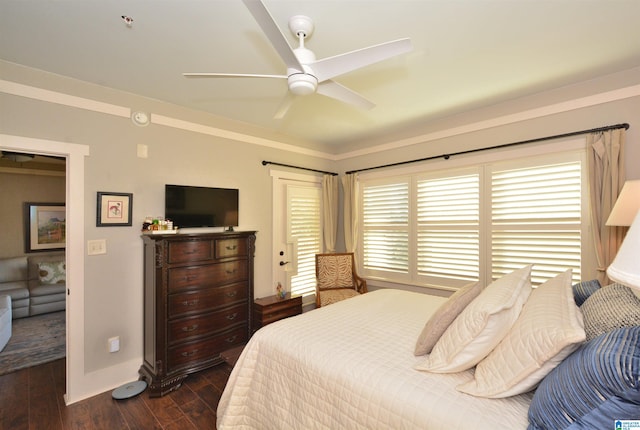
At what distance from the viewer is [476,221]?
3307mm

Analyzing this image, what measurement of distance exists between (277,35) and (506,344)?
68.7 inches

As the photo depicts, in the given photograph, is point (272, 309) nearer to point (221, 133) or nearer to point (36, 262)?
point (221, 133)

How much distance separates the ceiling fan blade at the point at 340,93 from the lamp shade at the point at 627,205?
6.38 ft

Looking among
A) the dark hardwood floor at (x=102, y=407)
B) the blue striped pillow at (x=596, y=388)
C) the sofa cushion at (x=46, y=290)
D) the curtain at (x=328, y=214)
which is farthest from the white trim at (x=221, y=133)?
the sofa cushion at (x=46, y=290)

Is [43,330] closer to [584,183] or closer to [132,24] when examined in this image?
[132,24]

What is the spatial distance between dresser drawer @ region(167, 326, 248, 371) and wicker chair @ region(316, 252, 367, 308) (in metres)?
1.23

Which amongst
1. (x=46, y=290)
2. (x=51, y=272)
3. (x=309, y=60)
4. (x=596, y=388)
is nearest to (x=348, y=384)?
(x=596, y=388)

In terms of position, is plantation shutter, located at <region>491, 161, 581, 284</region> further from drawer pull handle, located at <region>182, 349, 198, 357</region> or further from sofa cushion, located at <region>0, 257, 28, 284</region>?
sofa cushion, located at <region>0, 257, 28, 284</region>

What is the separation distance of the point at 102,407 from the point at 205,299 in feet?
3.69

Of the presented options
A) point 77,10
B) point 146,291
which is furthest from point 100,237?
point 77,10

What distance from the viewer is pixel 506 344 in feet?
4.07

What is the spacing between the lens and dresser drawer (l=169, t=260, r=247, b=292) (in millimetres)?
2727

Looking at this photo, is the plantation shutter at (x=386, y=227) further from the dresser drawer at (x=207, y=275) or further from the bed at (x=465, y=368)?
the bed at (x=465, y=368)

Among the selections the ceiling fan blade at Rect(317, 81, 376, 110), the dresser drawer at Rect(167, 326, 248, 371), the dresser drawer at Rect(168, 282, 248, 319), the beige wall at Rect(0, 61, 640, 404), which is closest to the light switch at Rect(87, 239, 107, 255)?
the beige wall at Rect(0, 61, 640, 404)
